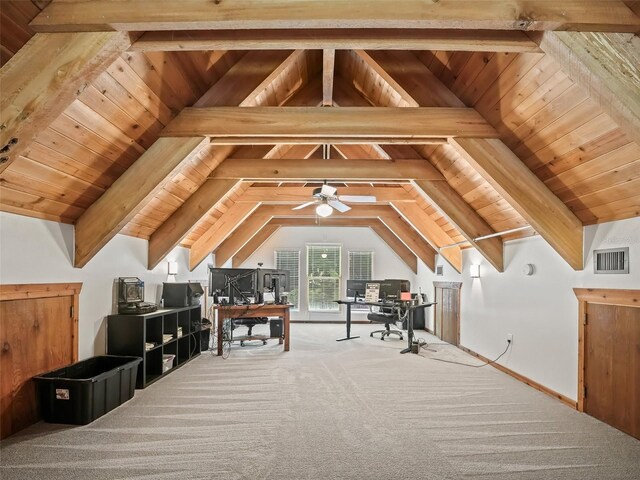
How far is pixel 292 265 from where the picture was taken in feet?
33.8

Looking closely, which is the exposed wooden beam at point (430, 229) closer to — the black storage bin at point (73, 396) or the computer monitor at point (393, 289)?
the computer monitor at point (393, 289)

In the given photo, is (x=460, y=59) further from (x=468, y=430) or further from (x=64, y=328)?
(x=64, y=328)

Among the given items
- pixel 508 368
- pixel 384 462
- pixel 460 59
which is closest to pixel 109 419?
pixel 384 462

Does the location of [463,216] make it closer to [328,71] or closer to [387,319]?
[328,71]

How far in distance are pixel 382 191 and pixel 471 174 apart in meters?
2.20

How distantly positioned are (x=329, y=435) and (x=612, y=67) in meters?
3.02

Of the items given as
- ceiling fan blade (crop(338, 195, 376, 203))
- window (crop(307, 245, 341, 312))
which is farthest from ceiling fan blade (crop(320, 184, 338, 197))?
window (crop(307, 245, 341, 312))

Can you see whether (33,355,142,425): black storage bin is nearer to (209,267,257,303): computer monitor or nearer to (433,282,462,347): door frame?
(209,267,257,303): computer monitor

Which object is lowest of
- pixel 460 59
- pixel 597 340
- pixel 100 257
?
pixel 597 340

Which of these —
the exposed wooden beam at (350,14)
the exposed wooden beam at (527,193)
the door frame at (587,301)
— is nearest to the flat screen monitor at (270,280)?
the exposed wooden beam at (527,193)

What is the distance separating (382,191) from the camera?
6.65 metres

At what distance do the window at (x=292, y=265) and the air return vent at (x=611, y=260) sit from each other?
24.2 feet

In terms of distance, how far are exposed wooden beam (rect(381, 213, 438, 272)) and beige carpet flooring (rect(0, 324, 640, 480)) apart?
13.0 feet

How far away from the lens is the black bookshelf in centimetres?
440
